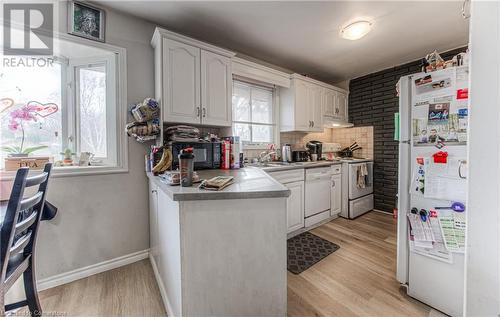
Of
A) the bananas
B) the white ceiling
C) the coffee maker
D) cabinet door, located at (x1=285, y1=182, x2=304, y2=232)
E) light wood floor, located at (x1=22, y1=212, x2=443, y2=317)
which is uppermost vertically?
the white ceiling

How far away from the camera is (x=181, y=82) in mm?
1963

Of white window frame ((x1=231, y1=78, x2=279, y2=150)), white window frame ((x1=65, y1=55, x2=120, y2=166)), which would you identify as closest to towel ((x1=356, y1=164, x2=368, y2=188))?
white window frame ((x1=231, y1=78, x2=279, y2=150))

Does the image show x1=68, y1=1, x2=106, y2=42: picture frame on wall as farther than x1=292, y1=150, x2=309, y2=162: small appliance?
No

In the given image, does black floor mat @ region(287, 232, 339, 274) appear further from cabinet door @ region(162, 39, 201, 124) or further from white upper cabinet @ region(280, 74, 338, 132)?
cabinet door @ region(162, 39, 201, 124)

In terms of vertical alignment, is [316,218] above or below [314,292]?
above

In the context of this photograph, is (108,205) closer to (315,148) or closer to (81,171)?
(81,171)

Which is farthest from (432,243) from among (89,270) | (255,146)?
(89,270)

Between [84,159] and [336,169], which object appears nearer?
[84,159]

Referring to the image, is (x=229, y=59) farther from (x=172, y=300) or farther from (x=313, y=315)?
(x=313, y=315)

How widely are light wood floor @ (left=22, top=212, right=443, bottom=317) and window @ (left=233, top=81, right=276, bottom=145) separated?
1891 millimetres

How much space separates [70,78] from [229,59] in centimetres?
160

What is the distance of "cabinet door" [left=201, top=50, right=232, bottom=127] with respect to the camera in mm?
2111

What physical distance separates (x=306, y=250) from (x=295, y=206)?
55 cm

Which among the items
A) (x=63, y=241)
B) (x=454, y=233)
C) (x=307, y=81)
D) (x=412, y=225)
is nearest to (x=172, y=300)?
(x=63, y=241)
